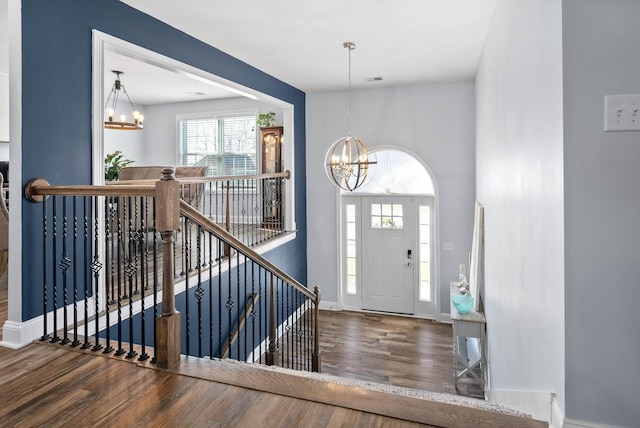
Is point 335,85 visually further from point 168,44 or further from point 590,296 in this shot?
point 590,296

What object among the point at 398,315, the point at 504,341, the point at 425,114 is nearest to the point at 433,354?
the point at 398,315

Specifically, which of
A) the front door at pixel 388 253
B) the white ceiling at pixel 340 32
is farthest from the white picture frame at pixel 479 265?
the white ceiling at pixel 340 32

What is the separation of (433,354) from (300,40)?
13.6 ft

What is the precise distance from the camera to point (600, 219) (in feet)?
4.76

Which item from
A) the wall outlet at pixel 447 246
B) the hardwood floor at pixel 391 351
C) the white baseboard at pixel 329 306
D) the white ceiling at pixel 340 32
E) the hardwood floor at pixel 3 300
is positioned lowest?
the hardwood floor at pixel 391 351

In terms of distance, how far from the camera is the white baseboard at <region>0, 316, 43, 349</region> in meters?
→ 2.50

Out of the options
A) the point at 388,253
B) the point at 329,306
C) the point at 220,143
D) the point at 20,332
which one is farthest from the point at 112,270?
the point at 220,143

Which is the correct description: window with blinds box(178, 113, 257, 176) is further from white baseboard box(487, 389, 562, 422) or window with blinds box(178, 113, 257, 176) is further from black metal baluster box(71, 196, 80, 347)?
white baseboard box(487, 389, 562, 422)

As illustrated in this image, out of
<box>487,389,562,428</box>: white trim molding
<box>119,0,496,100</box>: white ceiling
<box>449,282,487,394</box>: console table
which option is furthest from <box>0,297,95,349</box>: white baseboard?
<box>449,282,487,394</box>: console table

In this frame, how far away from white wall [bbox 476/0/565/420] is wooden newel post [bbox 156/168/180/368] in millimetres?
1751

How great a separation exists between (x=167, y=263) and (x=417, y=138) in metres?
5.05

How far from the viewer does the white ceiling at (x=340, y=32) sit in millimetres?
3533

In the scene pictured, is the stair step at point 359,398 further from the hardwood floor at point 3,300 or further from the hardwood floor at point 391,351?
the hardwood floor at point 391,351

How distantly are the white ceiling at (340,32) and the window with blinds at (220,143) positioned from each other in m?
2.28
